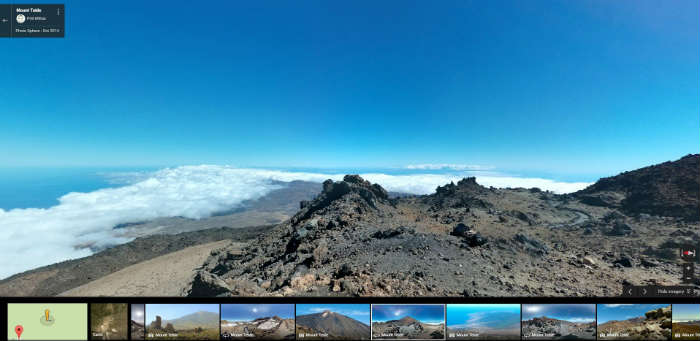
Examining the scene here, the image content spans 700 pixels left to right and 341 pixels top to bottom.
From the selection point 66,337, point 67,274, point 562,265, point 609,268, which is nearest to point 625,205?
point 609,268

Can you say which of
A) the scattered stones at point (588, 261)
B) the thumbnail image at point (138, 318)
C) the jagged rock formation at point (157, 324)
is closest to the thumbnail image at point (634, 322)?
the jagged rock formation at point (157, 324)

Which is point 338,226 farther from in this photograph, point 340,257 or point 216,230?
point 216,230

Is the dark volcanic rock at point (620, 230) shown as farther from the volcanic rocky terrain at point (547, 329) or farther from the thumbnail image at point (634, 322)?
the volcanic rocky terrain at point (547, 329)

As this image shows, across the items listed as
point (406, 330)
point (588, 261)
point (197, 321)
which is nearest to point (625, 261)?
point (588, 261)

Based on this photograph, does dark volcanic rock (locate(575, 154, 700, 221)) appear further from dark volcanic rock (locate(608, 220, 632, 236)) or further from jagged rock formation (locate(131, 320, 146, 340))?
jagged rock formation (locate(131, 320, 146, 340))

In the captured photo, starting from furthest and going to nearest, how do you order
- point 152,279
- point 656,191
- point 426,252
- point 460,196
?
point 656,191 → point 460,196 → point 152,279 → point 426,252

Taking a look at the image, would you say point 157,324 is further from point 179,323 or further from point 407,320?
point 407,320
